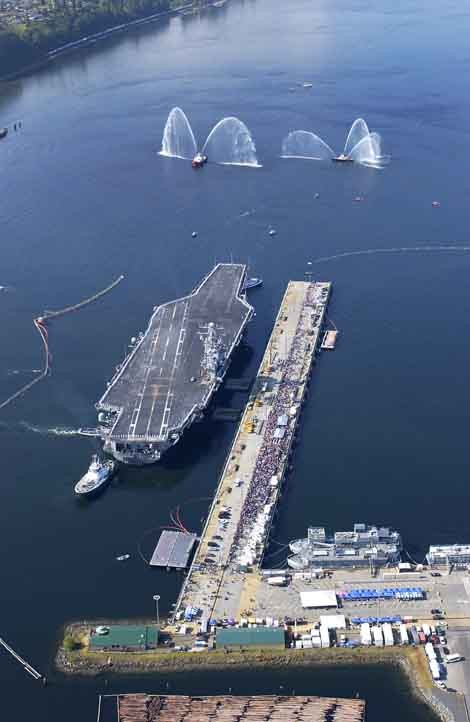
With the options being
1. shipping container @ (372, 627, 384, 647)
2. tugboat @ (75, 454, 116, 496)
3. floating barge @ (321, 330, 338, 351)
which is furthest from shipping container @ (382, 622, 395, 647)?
floating barge @ (321, 330, 338, 351)

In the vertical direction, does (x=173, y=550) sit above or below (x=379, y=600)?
above

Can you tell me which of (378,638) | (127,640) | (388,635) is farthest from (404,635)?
(127,640)

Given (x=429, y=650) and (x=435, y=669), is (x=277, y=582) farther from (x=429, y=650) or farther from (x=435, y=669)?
(x=435, y=669)

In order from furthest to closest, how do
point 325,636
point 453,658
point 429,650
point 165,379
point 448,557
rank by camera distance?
point 165,379, point 448,557, point 325,636, point 429,650, point 453,658

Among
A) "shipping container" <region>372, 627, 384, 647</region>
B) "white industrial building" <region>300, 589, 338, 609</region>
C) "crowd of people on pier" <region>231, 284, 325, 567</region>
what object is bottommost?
"shipping container" <region>372, 627, 384, 647</region>

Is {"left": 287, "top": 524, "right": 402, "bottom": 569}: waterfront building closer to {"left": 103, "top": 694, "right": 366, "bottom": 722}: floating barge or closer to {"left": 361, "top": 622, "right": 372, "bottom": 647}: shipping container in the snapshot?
{"left": 361, "top": 622, "right": 372, "bottom": 647}: shipping container

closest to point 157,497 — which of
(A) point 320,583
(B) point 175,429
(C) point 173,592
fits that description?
(B) point 175,429
